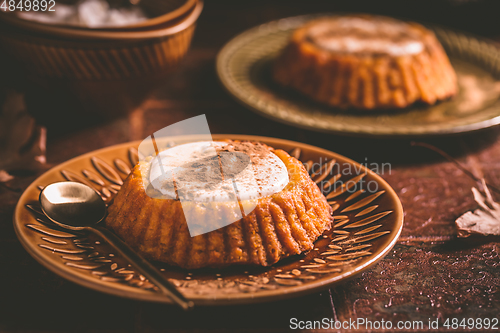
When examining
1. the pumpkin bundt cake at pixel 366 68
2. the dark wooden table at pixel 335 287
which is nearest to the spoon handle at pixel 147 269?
the dark wooden table at pixel 335 287

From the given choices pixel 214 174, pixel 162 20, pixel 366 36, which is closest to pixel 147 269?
pixel 214 174

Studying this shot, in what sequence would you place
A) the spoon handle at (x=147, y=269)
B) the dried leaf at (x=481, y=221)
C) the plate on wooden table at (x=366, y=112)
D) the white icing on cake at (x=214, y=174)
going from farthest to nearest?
the plate on wooden table at (x=366, y=112)
the dried leaf at (x=481, y=221)
the white icing on cake at (x=214, y=174)
the spoon handle at (x=147, y=269)

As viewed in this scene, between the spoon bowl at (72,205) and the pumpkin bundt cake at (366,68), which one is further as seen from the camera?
the pumpkin bundt cake at (366,68)

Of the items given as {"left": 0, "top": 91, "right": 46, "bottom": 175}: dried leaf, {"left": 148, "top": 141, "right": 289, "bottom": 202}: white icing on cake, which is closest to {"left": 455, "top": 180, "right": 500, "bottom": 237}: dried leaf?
{"left": 148, "top": 141, "right": 289, "bottom": 202}: white icing on cake

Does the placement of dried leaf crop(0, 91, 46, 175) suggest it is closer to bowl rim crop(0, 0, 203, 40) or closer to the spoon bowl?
bowl rim crop(0, 0, 203, 40)

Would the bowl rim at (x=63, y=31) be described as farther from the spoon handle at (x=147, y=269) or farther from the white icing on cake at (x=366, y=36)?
the white icing on cake at (x=366, y=36)

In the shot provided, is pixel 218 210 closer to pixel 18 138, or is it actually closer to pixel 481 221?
pixel 481 221

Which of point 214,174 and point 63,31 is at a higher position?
point 63,31

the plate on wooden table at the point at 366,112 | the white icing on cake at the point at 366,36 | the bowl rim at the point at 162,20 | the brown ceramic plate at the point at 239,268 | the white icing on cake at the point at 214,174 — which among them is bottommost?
the plate on wooden table at the point at 366,112
